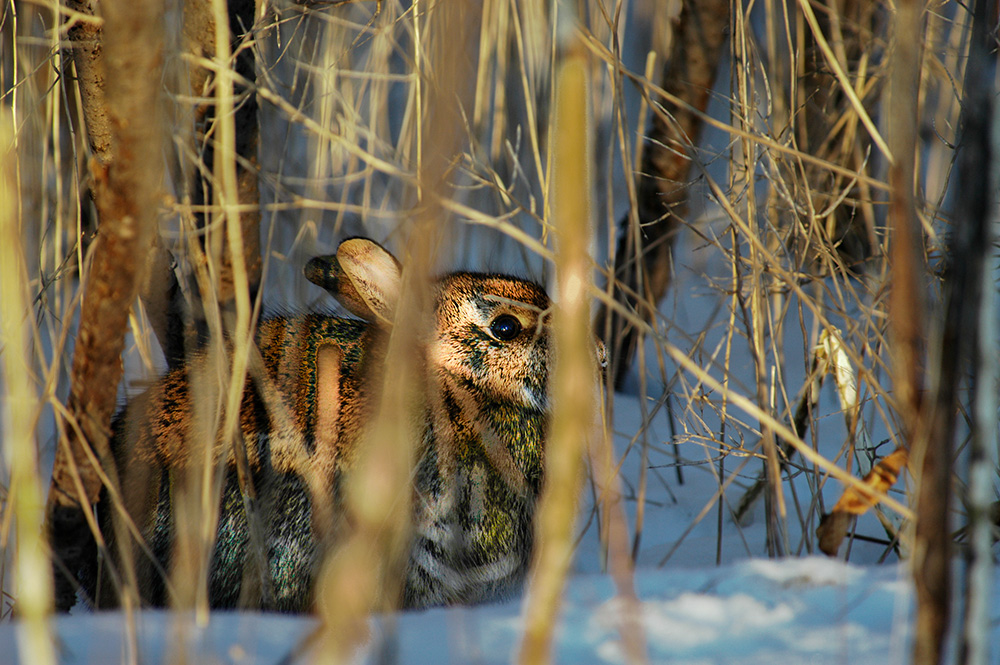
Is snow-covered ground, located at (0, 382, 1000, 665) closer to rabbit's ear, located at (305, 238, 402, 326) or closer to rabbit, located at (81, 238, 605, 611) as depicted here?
rabbit, located at (81, 238, 605, 611)

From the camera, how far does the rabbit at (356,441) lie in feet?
6.65

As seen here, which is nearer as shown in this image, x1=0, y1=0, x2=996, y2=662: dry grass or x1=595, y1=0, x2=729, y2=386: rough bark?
x1=0, y1=0, x2=996, y2=662: dry grass

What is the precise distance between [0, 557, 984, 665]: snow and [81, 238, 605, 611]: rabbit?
53 centimetres

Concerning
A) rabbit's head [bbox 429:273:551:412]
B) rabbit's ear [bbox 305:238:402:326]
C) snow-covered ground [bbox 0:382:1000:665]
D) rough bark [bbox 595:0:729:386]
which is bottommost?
snow-covered ground [bbox 0:382:1000:665]

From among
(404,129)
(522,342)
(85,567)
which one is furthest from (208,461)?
(404,129)

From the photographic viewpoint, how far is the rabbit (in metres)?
2.03

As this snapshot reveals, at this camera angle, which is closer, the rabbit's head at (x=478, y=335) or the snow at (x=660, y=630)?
the snow at (x=660, y=630)

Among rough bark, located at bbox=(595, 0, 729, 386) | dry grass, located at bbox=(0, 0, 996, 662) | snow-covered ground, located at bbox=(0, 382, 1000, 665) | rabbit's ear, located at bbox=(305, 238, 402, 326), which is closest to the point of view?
snow-covered ground, located at bbox=(0, 382, 1000, 665)

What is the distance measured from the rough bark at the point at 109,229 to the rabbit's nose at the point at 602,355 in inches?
44.8

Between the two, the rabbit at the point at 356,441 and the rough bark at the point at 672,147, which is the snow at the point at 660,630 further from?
the rough bark at the point at 672,147

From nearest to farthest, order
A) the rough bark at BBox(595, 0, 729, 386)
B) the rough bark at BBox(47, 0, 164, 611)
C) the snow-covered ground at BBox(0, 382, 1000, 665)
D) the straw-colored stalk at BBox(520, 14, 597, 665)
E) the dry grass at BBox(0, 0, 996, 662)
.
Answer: the straw-colored stalk at BBox(520, 14, 597, 665), the snow-covered ground at BBox(0, 382, 1000, 665), the rough bark at BBox(47, 0, 164, 611), the dry grass at BBox(0, 0, 996, 662), the rough bark at BBox(595, 0, 729, 386)

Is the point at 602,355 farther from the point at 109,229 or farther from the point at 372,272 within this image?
the point at 109,229

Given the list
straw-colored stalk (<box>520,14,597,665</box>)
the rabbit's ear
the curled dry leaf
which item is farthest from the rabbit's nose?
straw-colored stalk (<box>520,14,597,665</box>)

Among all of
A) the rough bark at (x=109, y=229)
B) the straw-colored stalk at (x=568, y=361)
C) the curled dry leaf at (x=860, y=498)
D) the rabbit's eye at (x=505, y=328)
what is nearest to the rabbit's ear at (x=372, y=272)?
the rabbit's eye at (x=505, y=328)
